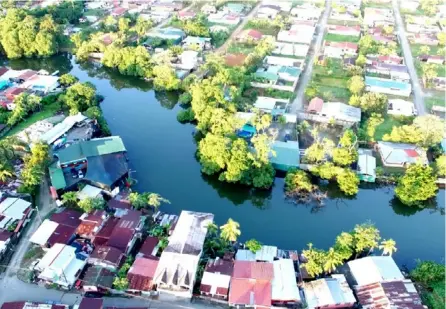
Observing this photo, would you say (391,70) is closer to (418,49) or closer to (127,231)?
(418,49)

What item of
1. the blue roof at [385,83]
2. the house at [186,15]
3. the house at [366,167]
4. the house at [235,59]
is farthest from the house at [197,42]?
the house at [366,167]

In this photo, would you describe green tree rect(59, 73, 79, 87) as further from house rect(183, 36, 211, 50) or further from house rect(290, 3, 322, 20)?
house rect(290, 3, 322, 20)

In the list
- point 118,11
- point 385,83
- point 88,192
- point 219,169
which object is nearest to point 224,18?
point 118,11

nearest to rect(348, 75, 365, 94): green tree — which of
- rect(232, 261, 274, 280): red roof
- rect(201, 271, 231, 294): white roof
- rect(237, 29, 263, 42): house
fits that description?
rect(237, 29, 263, 42): house

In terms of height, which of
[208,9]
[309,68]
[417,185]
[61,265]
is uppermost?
[208,9]

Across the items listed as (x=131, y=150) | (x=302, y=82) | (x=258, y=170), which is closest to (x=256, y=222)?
(x=258, y=170)

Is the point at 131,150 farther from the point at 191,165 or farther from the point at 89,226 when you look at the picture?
the point at 89,226
